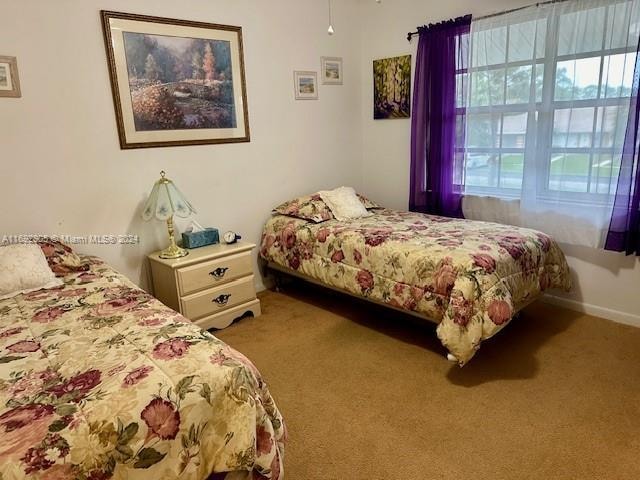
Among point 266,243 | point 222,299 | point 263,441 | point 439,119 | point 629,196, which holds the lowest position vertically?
point 222,299

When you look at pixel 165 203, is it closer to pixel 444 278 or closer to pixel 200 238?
pixel 200 238

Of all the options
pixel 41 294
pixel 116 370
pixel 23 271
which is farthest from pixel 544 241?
pixel 23 271

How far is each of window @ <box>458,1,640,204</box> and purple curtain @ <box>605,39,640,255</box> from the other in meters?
0.06

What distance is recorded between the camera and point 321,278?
10.1 ft

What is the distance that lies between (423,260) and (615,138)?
1.39m

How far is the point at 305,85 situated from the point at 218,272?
179 cm

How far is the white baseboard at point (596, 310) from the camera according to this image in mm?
2795

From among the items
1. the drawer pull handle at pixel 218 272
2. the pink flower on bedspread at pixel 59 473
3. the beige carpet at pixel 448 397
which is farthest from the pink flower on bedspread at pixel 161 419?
the drawer pull handle at pixel 218 272

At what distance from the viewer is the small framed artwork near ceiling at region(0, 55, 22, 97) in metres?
2.29

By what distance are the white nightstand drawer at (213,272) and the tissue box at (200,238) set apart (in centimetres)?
22

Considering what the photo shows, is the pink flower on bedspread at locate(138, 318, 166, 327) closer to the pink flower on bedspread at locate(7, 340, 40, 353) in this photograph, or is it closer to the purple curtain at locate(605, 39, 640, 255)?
the pink flower on bedspread at locate(7, 340, 40, 353)

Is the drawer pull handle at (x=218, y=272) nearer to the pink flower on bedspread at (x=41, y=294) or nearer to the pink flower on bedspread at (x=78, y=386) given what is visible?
the pink flower on bedspread at (x=41, y=294)

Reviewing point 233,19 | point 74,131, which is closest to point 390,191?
point 233,19

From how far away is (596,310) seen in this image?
295 cm
